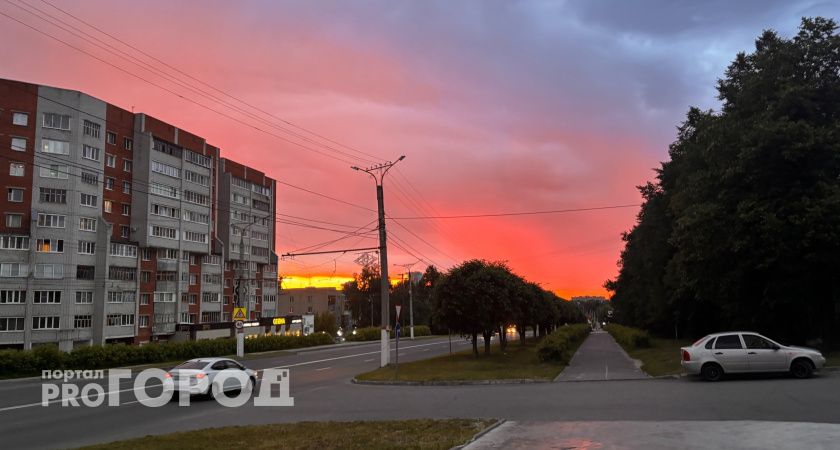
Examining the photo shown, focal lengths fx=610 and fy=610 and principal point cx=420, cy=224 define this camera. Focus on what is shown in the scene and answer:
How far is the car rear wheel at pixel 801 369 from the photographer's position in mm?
18000

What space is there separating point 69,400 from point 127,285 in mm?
56941

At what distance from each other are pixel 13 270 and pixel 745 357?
223 ft

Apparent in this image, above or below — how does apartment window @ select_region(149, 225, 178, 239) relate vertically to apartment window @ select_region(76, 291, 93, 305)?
above

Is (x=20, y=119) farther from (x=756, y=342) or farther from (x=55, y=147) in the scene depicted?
(x=756, y=342)

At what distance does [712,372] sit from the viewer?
1905cm

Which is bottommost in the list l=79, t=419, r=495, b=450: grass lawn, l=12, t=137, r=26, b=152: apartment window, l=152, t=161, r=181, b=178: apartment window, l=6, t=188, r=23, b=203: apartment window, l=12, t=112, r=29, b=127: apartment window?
l=79, t=419, r=495, b=450: grass lawn

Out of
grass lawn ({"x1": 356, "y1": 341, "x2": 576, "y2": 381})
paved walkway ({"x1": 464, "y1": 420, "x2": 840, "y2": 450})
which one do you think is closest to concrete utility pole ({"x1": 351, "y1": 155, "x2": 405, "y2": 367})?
grass lawn ({"x1": 356, "y1": 341, "x2": 576, "y2": 381})

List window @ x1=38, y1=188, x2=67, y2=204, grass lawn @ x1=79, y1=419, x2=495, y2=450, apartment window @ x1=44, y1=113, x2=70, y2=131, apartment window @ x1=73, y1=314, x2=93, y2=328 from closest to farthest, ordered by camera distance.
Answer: grass lawn @ x1=79, y1=419, x2=495, y2=450, window @ x1=38, y1=188, x2=67, y2=204, apartment window @ x1=44, y1=113, x2=70, y2=131, apartment window @ x1=73, y1=314, x2=93, y2=328

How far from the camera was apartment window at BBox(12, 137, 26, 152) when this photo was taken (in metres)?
63.5

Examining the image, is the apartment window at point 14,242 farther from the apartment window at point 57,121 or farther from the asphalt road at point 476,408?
the asphalt road at point 476,408

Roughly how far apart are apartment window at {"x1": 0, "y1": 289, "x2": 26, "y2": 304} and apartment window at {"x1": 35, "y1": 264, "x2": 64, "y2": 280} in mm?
2319

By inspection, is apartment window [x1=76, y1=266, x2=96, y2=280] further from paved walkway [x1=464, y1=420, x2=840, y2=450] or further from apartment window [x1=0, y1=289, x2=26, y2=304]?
paved walkway [x1=464, y1=420, x2=840, y2=450]

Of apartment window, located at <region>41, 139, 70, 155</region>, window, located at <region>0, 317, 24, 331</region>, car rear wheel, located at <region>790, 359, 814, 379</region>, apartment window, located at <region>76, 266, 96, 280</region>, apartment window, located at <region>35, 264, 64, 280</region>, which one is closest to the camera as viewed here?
car rear wheel, located at <region>790, 359, 814, 379</region>

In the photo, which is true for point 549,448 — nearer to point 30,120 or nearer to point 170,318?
point 30,120
